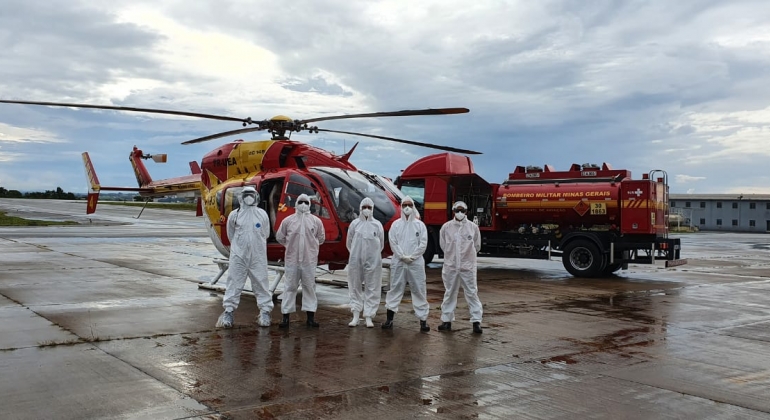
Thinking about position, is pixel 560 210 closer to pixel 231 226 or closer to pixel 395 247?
pixel 395 247

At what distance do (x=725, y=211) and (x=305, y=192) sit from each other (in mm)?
68233

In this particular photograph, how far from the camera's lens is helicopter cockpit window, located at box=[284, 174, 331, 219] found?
1089 cm

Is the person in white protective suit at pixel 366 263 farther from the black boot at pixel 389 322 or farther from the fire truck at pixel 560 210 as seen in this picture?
the fire truck at pixel 560 210

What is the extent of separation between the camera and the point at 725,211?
223 feet

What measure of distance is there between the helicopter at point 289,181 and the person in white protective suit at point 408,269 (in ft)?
6.07

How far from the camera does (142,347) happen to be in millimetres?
7117

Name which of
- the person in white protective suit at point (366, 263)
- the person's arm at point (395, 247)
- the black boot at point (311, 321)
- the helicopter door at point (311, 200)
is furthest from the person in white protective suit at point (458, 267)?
the helicopter door at point (311, 200)

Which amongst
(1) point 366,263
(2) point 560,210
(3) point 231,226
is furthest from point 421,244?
(2) point 560,210

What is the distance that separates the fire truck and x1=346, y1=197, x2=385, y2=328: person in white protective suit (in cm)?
749

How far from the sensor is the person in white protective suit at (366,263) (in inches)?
349

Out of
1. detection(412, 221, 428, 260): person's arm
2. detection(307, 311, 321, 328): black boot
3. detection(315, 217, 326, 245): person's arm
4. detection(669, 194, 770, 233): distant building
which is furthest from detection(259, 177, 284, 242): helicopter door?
detection(669, 194, 770, 233): distant building

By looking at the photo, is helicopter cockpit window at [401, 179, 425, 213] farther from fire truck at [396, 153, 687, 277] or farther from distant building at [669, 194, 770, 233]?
distant building at [669, 194, 770, 233]

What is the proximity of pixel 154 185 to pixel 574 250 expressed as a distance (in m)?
17.8

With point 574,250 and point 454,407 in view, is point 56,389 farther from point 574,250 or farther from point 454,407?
point 574,250
